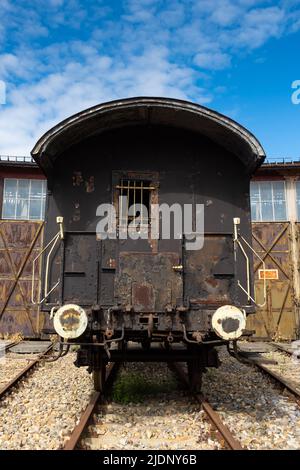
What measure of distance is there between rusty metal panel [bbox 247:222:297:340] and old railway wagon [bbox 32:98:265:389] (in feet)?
26.4

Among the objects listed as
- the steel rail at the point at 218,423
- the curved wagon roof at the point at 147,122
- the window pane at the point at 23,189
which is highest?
the window pane at the point at 23,189

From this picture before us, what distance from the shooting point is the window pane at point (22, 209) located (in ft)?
47.5

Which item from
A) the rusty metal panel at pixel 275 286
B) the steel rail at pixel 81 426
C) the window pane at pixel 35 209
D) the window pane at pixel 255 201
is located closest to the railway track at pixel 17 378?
the steel rail at pixel 81 426

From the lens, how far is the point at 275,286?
14422mm

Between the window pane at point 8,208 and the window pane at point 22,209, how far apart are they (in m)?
0.17

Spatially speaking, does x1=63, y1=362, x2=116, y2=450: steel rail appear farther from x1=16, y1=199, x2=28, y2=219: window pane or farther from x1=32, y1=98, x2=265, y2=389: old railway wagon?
x1=16, y1=199, x2=28, y2=219: window pane

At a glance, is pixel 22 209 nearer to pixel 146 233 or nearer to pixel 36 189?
pixel 36 189

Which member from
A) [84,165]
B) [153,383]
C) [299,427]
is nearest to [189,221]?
[84,165]

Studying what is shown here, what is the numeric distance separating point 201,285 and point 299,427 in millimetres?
2187

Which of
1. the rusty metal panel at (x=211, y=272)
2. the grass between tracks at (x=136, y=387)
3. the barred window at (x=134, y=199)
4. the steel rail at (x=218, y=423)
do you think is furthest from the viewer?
the barred window at (x=134, y=199)

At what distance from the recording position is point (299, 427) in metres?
5.16

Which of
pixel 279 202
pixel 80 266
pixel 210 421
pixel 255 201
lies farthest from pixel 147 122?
pixel 279 202

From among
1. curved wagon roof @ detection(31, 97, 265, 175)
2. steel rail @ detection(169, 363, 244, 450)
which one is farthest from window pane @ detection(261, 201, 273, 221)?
steel rail @ detection(169, 363, 244, 450)

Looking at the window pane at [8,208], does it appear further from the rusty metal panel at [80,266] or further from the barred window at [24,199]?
the rusty metal panel at [80,266]
